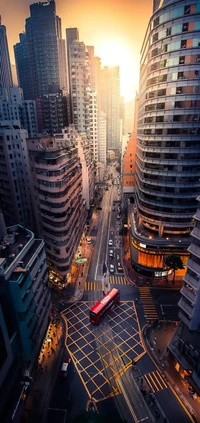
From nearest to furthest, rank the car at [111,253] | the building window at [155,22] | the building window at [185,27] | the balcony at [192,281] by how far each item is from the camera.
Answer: the balcony at [192,281] < the building window at [185,27] < the building window at [155,22] < the car at [111,253]

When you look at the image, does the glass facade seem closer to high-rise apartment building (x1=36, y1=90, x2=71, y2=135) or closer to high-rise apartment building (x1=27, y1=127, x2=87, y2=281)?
high-rise apartment building (x1=27, y1=127, x2=87, y2=281)

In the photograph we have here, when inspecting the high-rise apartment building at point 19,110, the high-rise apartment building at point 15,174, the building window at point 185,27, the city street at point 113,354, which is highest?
the building window at point 185,27

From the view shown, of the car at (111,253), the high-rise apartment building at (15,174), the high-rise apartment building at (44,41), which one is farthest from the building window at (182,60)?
the high-rise apartment building at (44,41)

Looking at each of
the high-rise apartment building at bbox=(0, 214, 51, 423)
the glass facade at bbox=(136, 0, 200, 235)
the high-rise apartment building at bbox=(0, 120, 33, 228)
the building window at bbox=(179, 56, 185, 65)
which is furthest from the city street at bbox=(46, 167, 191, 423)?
the building window at bbox=(179, 56, 185, 65)

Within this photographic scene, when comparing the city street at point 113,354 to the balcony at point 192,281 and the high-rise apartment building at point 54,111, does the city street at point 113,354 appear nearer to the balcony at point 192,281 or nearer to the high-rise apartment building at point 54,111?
the balcony at point 192,281

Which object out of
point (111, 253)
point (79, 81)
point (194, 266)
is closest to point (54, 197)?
point (111, 253)

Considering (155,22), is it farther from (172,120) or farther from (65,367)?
(65,367)
